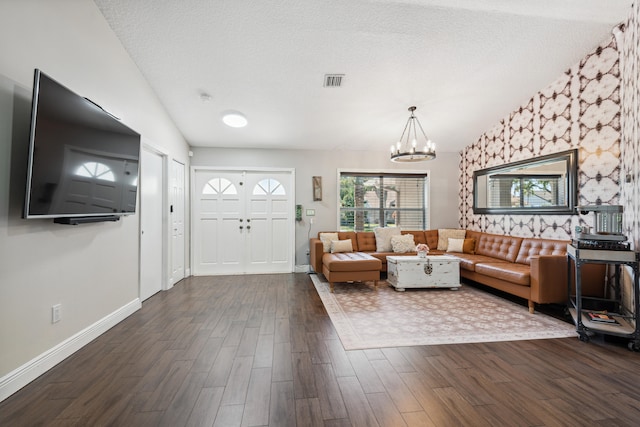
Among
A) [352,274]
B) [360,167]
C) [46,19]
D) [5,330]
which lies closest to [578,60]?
[360,167]

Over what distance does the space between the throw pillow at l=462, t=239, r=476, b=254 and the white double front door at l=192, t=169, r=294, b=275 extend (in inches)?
130

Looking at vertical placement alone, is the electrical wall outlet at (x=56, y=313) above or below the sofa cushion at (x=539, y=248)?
below

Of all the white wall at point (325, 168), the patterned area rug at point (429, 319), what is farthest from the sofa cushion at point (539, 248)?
the white wall at point (325, 168)

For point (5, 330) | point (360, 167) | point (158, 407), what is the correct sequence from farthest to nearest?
point (360, 167), point (5, 330), point (158, 407)

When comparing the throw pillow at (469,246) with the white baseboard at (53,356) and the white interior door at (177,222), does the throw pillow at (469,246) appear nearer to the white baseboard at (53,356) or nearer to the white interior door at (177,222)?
the white interior door at (177,222)

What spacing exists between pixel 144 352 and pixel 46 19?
106 inches

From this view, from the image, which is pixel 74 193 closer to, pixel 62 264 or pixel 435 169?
pixel 62 264

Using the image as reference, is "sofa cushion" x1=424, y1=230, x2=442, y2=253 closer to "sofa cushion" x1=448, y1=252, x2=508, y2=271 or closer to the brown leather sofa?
the brown leather sofa

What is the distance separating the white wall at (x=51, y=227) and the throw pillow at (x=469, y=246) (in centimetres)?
526

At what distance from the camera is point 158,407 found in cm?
159

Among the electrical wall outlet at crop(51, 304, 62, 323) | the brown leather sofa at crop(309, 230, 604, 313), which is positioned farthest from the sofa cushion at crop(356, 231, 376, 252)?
the electrical wall outlet at crop(51, 304, 62, 323)

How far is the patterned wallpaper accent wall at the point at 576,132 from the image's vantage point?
10.2ft

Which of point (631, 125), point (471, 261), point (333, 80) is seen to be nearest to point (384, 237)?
Answer: point (471, 261)

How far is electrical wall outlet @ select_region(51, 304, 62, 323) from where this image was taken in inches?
81.2
